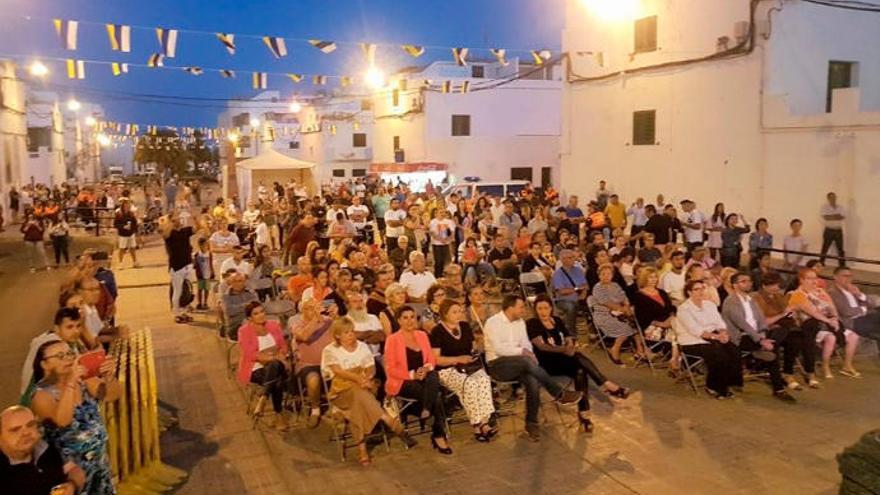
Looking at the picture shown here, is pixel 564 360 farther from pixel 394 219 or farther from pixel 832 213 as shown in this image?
pixel 832 213

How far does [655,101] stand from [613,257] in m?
9.91

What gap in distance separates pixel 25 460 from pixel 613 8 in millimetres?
19629

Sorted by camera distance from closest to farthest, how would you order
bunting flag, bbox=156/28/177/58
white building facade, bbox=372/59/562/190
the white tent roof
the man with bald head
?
1. the man with bald head
2. bunting flag, bbox=156/28/177/58
3. the white tent roof
4. white building facade, bbox=372/59/562/190

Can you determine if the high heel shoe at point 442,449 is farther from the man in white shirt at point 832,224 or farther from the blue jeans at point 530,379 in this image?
the man in white shirt at point 832,224

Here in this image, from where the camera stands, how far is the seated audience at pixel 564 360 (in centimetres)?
699

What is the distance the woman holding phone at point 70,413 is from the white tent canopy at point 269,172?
64.8ft

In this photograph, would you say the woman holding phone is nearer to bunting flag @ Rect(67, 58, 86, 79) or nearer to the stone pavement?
the stone pavement

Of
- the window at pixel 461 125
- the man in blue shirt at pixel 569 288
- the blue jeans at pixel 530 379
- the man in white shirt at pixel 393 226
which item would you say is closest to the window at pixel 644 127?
the man in white shirt at pixel 393 226

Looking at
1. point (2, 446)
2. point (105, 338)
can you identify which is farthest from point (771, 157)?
point (2, 446)

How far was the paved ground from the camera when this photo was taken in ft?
19.0

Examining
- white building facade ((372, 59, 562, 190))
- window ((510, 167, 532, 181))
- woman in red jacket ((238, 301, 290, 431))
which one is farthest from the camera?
window ((510, 167, 532, 181))

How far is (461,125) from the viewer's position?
3478cm

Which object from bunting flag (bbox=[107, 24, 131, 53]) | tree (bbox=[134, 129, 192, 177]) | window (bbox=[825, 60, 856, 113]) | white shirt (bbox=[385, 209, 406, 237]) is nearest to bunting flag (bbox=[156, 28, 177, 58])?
bunting flag (bbox=[107, 24, 131, 53])

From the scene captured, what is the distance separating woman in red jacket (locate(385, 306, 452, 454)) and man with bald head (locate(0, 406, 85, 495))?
9.90ft
